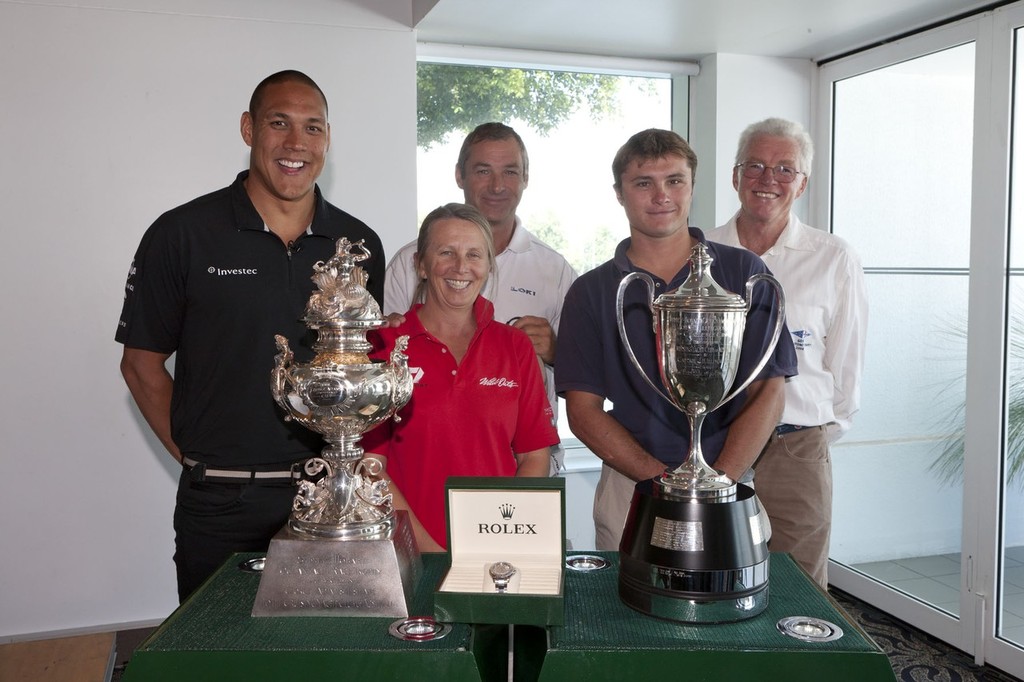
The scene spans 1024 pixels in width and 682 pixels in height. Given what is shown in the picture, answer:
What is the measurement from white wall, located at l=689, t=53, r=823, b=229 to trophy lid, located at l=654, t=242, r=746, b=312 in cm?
269

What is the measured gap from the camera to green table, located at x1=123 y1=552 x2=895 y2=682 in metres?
1.23

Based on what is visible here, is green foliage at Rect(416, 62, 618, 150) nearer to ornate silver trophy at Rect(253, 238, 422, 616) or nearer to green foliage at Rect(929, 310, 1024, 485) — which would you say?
green foliage at Rect(929, 310, 1024, 485)

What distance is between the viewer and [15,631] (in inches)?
133

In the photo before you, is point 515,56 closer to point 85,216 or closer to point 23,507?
point 85,216

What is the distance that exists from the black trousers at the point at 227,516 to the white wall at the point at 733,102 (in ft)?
8.56

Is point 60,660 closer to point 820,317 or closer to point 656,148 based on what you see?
point 656,148

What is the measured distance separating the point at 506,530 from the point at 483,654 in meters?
0.19

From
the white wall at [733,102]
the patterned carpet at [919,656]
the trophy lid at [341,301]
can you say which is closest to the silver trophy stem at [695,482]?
the trophy lid at [341,301]

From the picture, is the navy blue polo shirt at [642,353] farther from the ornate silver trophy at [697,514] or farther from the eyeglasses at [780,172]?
the eyeglasses at [780,172]

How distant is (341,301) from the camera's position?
1446 mm

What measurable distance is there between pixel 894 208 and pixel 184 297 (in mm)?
2921

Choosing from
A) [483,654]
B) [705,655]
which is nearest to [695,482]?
[705,655]

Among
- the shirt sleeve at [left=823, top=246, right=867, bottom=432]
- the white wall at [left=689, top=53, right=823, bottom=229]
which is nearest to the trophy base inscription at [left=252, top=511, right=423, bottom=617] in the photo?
the shirt sleeve at [left=823, top=246, right=867, bottom=432]

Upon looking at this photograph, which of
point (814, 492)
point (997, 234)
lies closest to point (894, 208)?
point (997, 234)
